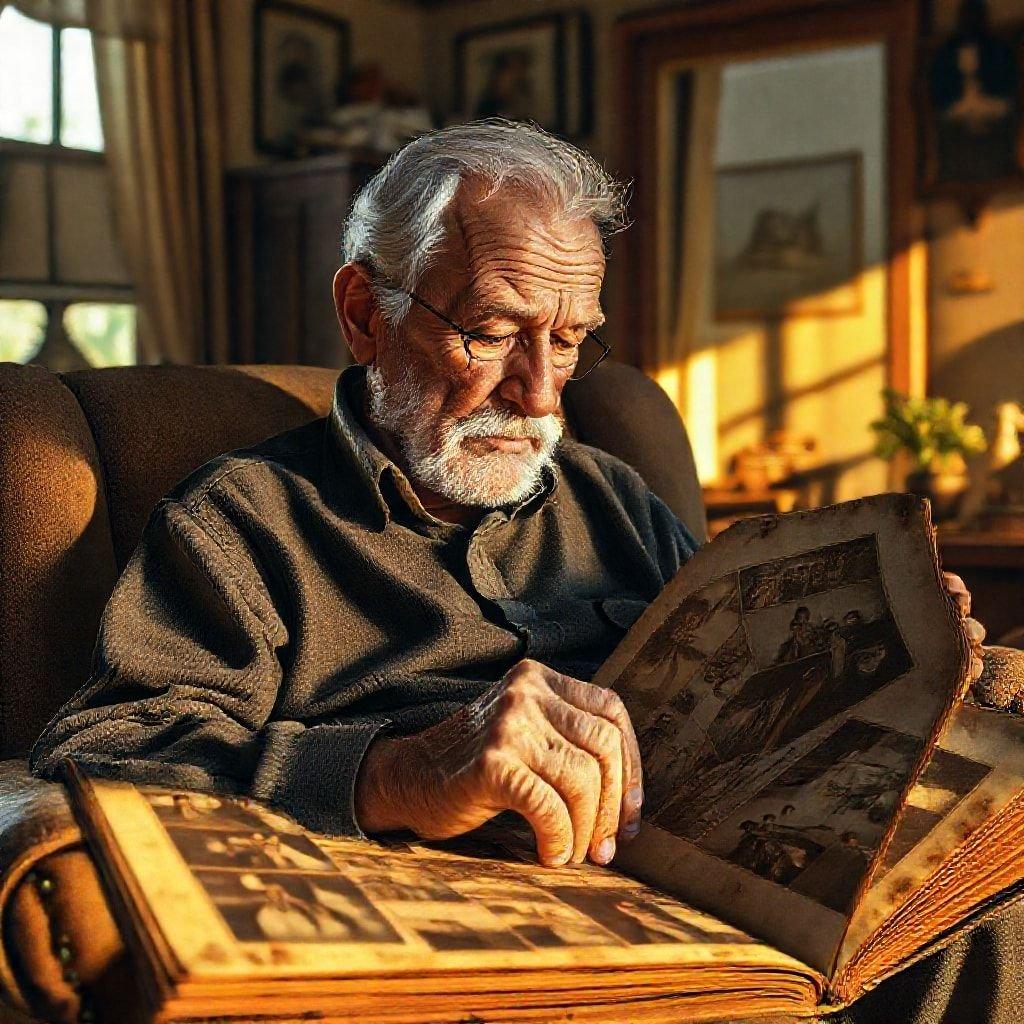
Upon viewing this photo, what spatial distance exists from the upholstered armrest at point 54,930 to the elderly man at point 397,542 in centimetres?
24

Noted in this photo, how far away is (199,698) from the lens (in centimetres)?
129

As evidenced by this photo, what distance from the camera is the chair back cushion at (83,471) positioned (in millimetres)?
1520

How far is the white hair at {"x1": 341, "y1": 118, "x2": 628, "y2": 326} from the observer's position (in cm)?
152

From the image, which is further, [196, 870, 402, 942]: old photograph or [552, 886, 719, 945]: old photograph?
[552, 886, 719, 945]: old photograph

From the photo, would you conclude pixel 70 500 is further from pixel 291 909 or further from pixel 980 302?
pixel 980 302

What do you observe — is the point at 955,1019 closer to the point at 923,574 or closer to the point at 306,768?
the point at 923,574

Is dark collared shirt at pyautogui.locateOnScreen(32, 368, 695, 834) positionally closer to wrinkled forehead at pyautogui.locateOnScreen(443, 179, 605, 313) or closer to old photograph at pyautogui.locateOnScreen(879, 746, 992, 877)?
wrinkled forehead at pyautogui.locateOnScreen(443, 179, 605, 313)

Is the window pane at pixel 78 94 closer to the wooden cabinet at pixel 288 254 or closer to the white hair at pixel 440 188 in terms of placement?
the wooden cabinet at pixel 288 254

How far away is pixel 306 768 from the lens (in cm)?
122

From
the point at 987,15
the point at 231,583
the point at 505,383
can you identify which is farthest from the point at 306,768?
the point at 987,15

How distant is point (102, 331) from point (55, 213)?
0.46 meters

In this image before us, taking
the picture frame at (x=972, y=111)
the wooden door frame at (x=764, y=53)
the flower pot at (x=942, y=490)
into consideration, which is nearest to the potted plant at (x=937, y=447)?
the flower pot at (x=942, y=490)

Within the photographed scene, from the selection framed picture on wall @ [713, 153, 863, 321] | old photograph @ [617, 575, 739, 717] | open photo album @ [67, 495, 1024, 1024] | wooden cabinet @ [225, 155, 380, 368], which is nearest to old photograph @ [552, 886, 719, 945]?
open photo album @ [67, 495, 1024, 1024]

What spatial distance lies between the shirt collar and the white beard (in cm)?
3
